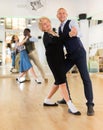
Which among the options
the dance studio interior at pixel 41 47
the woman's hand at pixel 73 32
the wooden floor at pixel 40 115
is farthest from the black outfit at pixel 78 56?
the dance studio interior at pixel 41 47

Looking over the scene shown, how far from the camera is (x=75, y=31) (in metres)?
3.42

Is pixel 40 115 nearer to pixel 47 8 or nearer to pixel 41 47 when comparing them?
pixel 41 47

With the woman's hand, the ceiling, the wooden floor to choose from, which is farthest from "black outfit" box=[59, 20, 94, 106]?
the ceiling

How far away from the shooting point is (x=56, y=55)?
364 cm

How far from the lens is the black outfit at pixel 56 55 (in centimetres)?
363

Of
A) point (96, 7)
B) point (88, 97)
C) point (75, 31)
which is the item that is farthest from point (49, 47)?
point (96, 7)

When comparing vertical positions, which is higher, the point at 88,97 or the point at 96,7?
the point at 96,7

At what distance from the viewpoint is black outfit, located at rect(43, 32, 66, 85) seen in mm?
3631

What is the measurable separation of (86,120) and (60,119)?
29cm

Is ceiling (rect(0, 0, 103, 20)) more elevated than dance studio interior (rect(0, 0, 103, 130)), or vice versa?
ceiling (rect(0, 0, 103, 20))

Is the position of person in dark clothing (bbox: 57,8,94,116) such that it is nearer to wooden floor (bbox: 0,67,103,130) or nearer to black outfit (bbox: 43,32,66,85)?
black outfit (bbox: 43,32,66,85)

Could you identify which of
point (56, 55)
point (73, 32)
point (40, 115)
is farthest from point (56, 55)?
point (40, 115)

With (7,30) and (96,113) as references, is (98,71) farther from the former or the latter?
(96,113)

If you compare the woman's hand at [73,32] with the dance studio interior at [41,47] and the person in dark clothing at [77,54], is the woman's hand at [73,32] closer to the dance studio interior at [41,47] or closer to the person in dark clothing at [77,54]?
the person in dark clothing at [77,54]
